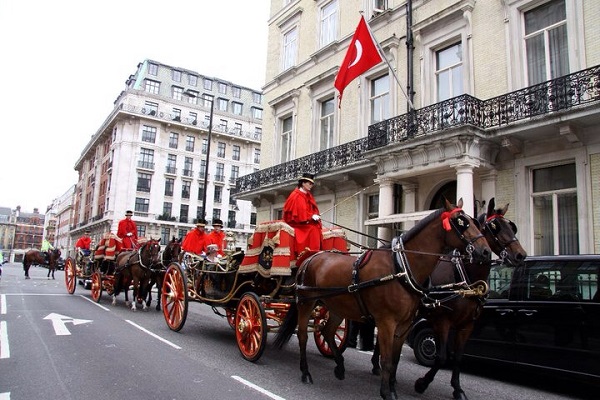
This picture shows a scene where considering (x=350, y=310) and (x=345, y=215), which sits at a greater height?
(x=345, y=215)

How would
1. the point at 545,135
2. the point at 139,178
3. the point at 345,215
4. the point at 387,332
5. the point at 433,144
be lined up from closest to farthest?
the point at 387,332 → the point at 545,135 → the point at 433,144 → the point at 345,215 → the point at 139,178

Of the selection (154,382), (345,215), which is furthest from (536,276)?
(345,215)

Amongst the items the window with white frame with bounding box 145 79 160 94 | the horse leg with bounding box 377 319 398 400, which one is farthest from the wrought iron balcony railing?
the window with white frame with bounding box 145 79 160 94

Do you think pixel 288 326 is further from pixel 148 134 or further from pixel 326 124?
pixel 148 134

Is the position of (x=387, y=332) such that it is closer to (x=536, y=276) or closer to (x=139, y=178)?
(x=536, y=276)

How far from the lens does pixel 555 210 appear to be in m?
12.0

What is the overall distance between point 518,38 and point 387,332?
1153 centimetres

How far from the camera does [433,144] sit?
42.6ft

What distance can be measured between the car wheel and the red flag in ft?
30.5

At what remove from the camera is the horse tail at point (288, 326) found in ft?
22.8

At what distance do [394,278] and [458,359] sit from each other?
1.58 meters

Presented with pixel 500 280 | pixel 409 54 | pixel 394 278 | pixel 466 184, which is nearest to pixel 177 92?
pixel 409 54

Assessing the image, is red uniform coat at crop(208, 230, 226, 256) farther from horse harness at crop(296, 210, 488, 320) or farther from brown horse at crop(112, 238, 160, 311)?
→ horse harness at crop(296, 210, 488, 320)

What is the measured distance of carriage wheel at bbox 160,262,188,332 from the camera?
8977 mm
